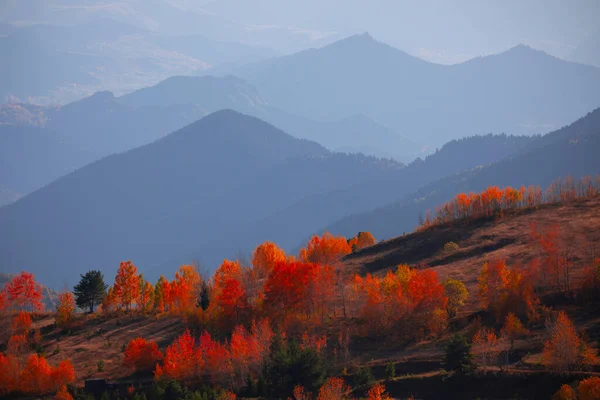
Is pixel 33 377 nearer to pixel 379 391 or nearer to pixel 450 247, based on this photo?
pixel 379 391

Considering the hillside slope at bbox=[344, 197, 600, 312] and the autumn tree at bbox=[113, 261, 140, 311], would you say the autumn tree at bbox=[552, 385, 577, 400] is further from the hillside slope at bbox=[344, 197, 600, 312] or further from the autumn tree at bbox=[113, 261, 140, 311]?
the autumn tree at bbox=[113, 261, 140, 311]

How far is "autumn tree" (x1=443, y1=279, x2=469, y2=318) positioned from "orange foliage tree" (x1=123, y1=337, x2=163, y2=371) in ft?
164

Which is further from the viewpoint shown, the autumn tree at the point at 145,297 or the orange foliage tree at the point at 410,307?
the autumn tree at the point at 145,297

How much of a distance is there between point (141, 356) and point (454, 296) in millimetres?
54624

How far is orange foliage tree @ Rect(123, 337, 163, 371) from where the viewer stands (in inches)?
3681

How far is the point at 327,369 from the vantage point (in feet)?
282

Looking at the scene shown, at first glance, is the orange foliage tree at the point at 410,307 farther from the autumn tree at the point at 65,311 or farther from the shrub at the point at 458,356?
the autumn tree at the point at 65,311

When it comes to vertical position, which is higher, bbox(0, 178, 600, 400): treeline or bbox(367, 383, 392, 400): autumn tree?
bbox(0, 178, 600, 400): treeline

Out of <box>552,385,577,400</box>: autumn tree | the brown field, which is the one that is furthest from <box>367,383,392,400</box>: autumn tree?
<box>552,385,577,400</box>: autumn tree

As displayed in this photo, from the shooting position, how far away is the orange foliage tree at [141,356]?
307 ft

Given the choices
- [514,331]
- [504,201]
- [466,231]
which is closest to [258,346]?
[514,331]

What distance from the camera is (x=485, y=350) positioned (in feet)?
239

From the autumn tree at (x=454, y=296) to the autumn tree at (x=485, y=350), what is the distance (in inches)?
641

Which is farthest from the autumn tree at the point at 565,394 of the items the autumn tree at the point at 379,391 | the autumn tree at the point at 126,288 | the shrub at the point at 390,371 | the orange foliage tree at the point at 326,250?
the autumn tree at the point at 126,288
